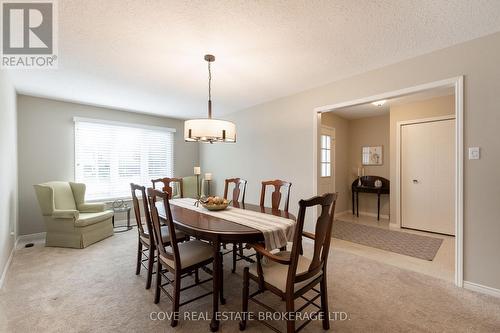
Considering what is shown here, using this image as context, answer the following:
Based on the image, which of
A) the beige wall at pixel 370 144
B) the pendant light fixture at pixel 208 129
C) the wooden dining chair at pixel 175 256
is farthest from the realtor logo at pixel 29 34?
the beige wall at pixel 370 144

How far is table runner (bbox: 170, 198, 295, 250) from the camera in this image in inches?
68.7

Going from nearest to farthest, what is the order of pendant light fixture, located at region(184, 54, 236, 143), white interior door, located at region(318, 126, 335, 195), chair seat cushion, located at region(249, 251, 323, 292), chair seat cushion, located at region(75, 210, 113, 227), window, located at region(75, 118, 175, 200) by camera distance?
chair seat cushion, located at region(249, 251, 323, 292), pendant light fixture, located at region(184, 54, 236, 143), chair seat cushion, located at region(75, 210, 113, 227), window, located at region(75, 118, 175, 200), white interior door, located at region(318, 126, 335, 195)

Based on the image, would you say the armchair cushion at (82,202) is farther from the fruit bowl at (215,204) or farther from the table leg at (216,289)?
the table leg at (216,289)

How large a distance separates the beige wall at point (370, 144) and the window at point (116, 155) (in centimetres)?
461

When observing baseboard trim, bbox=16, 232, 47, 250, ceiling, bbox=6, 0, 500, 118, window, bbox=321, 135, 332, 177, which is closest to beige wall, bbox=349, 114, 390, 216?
window, bbox=321, 135, 332, 177

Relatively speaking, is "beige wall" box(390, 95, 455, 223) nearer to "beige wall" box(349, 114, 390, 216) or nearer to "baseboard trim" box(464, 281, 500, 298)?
"beige wall" box(349, 114, 390, 216)

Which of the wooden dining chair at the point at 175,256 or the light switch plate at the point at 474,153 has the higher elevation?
the light switch plate at the point at 474,153

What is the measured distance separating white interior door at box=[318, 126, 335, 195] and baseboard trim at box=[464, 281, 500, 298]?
286 cm

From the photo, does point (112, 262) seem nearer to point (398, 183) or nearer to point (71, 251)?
point (71, 251)

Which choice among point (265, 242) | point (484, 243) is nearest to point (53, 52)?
point (265, 242)

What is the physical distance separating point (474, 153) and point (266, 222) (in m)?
2.13

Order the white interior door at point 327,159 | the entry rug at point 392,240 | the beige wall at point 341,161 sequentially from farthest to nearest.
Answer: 1. the beige wall at point 341,161
2. the white interior door at point 327,159
3. the entry rug at point 392,240

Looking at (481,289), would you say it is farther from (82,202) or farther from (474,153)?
(82,202)

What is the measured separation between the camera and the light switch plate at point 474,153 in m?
2.14
